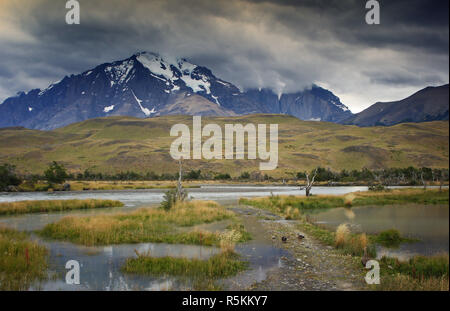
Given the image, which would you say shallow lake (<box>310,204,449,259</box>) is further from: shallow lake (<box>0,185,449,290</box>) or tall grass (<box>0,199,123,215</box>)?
tall grass (<box>0,199,123,215</box>)

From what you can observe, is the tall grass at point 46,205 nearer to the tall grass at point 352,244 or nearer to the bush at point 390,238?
the tall grass at point 352,244

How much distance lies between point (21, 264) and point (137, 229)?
34.6ft

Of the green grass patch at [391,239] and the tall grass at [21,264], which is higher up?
the tall grass at [21,264]

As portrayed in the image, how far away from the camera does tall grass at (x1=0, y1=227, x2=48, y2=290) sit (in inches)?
517

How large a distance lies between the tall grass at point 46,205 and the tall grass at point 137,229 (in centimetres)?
1237

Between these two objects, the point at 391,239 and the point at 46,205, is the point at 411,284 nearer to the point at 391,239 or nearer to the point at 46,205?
the point at 391,239

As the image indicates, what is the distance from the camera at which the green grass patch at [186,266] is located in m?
14.7

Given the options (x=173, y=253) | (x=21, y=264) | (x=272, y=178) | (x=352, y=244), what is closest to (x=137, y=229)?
(x=173, y=253)

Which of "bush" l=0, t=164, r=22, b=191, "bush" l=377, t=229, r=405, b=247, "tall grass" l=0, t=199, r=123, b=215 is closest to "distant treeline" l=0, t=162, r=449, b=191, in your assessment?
A: "bush" l=0, t=164, r=22, b=191

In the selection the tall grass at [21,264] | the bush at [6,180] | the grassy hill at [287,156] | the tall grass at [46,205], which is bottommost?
the tall grass at [46,205]

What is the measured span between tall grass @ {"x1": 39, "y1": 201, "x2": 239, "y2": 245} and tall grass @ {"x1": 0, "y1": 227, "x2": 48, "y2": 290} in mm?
4319

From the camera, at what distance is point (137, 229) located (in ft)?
83.1

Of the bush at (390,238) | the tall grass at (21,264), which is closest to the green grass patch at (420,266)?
the bush at (390,238)
